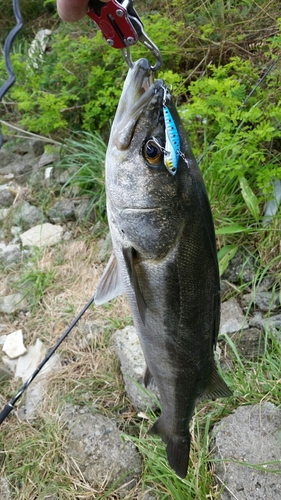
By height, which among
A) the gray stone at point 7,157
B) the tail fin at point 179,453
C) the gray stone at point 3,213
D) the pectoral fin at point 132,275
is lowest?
the gray stone at point 3,213

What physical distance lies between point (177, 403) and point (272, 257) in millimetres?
1701

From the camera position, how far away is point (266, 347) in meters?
2.77

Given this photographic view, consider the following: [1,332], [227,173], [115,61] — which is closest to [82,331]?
[1,332]

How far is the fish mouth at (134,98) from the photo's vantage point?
55.0 inches

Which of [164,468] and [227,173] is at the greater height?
[227,173]

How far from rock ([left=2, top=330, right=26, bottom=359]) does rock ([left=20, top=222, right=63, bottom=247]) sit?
1.00 metres

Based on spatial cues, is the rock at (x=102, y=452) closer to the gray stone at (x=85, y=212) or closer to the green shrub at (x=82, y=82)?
the gray stone at (x=85, y=212)

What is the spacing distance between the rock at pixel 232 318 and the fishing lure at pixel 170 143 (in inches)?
71.6

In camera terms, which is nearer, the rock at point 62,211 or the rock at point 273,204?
the rock at point 273,204

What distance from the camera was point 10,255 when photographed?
15.0 feet

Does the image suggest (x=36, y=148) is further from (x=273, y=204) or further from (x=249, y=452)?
(x=249, y=452)

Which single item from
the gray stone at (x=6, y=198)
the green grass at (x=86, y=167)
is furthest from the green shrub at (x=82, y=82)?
the gray stone at (x=6, y=198)

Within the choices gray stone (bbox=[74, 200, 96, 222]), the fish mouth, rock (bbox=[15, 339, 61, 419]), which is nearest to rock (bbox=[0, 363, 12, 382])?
rock (bbox=[15, 339, 61, 419])

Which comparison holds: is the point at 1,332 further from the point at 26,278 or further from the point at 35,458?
the point at 35,458
